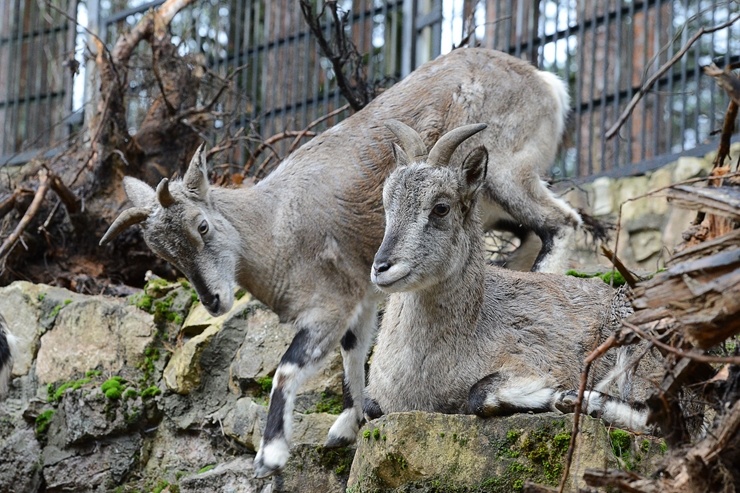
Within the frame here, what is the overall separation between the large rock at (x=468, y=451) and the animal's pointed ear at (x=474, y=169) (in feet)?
4.30

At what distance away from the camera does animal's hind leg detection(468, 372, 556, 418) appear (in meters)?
5.18

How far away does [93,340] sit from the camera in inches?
324

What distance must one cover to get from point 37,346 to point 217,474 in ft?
7.99

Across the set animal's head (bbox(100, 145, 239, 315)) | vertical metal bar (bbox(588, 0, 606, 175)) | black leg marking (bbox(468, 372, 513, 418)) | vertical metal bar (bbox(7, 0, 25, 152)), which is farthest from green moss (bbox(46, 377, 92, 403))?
vertical metal bar (bbox(7, 0, 25, 152))

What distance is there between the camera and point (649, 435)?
484 centimetres

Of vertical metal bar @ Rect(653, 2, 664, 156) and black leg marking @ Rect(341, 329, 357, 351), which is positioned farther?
vertical metal bar @ Rect(653, 2, 664, 156)

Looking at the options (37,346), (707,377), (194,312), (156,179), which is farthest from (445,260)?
(156,179)

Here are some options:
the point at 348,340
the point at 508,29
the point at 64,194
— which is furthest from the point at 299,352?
the point at 508,29

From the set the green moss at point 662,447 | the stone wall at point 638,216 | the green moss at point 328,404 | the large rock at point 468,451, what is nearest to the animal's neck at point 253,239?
the green moss at point 328,404

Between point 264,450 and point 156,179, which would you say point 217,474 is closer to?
point 264,450

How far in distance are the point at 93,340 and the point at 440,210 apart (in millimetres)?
3532

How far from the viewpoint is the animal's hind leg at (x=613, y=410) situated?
5184 mm

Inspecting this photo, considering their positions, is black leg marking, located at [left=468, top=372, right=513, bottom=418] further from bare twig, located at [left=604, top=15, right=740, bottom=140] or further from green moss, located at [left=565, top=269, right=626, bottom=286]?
green moss, located at [left=565, top=269, right=626, bottom=286]

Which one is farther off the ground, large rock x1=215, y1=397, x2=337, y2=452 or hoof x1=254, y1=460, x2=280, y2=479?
hoof x1=254, y1=460, x2=280, y2=479
